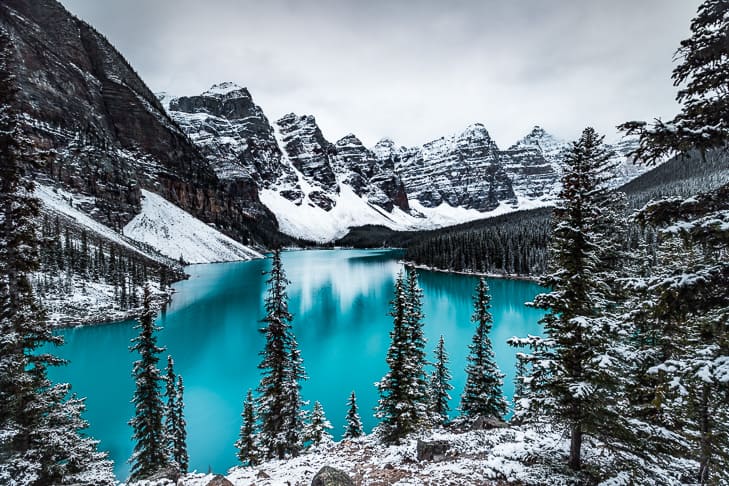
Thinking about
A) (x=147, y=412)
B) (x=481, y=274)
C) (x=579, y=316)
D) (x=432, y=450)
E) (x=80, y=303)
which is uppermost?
(x=579, y=316)

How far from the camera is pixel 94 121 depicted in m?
152

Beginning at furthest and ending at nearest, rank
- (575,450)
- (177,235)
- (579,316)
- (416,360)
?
1. (177,235)
2. (416,360)
3. (575,450)
4. (579,316)

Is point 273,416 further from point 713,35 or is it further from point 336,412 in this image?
point 713,35

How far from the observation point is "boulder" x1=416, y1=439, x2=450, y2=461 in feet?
37.6

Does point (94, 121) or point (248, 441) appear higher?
point (94, 121)

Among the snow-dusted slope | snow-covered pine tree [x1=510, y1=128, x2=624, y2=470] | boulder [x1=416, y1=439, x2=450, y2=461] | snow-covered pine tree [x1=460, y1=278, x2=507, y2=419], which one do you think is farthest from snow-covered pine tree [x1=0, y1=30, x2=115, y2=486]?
the snow-dusted slope

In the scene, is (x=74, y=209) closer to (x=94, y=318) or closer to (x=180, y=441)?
(x=94, y=318)

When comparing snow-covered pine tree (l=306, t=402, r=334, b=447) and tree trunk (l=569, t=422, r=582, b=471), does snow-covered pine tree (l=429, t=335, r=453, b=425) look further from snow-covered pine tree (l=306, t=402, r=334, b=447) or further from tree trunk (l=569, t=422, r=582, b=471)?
tree trunk (l=569, t=422, r=582, b=471)

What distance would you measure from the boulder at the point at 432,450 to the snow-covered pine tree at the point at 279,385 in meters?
8.06

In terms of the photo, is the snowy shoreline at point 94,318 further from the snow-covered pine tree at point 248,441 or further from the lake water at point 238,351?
the snow-covered pine tree at point 248,441

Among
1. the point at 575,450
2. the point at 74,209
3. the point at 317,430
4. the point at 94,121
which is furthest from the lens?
the point at 94,121

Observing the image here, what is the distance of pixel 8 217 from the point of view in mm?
9625

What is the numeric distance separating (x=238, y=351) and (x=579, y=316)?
4296 centimetres

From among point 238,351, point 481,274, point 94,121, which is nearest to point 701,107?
point 238,351
